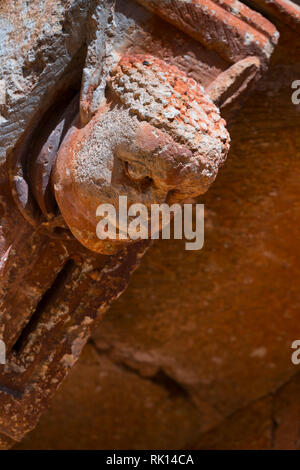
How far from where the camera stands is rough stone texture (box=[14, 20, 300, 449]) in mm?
1812

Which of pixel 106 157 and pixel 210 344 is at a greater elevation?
pixel 106 157

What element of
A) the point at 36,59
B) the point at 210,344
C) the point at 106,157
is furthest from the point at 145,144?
the point at 210,344

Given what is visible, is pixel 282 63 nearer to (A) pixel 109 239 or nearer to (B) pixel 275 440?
(A) pixel 109 239

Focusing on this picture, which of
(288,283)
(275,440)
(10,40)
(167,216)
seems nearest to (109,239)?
(167,216)

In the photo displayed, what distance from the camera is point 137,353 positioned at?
2098 mm

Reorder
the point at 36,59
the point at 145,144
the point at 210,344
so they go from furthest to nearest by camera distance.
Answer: the point at 210,344 → the point at 36,59 → the point at 145,144

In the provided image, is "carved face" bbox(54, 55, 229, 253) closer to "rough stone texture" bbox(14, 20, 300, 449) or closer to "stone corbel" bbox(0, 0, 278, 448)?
"stone corbel" bbox(0, 0, 278, 448)

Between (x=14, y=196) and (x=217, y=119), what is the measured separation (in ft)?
1.27

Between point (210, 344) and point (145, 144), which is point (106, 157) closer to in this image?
point (145, 144)

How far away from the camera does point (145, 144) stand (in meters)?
1.12

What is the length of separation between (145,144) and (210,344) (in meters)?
1.07

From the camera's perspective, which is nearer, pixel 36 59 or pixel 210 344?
pixel 36 59

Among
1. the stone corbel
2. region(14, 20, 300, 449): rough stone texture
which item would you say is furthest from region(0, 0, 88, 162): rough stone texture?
region(14, 20, 300, 449): rough stone texture

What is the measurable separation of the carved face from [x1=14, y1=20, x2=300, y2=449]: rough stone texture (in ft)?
1.67
